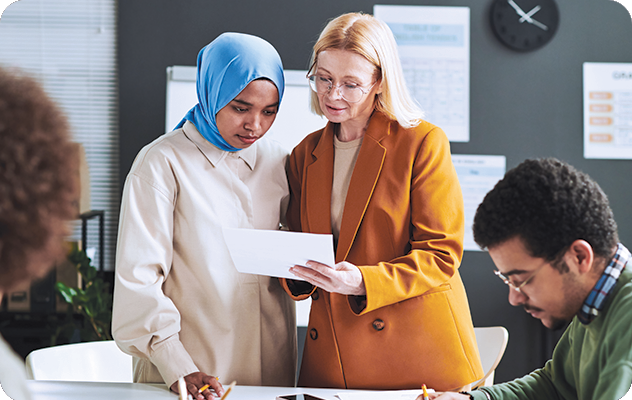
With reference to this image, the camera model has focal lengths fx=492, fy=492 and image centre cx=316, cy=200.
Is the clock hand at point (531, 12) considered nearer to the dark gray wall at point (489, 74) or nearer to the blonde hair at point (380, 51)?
the dark gray wall at point (489, 74)

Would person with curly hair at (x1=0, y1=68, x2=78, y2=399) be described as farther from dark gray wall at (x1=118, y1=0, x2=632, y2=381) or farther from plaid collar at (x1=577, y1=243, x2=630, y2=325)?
dark gray wall at (x1=118, y1=0, x2=632, y2=381)

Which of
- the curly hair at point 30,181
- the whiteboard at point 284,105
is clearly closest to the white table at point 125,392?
the curly hair at point 30,181

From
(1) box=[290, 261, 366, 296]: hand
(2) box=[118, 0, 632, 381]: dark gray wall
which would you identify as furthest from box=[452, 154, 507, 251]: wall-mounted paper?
(1) box=[290, 261, 366, 296]: hand

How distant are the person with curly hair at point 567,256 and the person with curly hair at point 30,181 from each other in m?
0.79

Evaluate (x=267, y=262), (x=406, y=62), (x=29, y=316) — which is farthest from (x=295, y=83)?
(x=29, y=316)

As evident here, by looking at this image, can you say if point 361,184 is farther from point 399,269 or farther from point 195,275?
point 195,275

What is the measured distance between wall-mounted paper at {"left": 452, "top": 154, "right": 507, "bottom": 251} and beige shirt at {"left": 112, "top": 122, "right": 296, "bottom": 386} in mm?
2203

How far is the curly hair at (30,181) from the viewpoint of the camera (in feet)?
1.45

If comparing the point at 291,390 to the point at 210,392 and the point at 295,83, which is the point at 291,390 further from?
the point at 295,83

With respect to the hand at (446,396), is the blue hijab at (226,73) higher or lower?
higher

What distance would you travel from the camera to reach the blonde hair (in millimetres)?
1285

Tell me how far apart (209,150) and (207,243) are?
0.86ft

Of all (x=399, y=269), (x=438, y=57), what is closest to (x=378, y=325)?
(x=399, y=269)

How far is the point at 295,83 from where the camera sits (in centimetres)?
300
